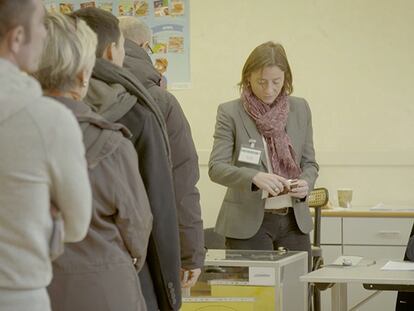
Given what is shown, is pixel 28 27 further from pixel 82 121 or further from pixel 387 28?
pixel 387 28

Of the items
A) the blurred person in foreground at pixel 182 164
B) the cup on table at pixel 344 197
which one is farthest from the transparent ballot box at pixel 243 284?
the cup on table at pixel 344 197

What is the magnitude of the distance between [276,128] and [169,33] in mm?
2238

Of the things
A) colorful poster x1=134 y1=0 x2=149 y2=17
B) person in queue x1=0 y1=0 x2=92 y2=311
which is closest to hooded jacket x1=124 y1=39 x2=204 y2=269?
person in queue x1=0 y1=0 x2=92 y2=311

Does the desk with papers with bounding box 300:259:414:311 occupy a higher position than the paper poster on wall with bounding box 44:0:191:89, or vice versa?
the paper poster on wall with bounding box 44:0:191:89

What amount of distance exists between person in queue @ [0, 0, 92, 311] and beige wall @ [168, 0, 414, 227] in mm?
4463

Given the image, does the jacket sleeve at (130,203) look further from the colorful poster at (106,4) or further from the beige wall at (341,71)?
the colorful poster at (106,4)

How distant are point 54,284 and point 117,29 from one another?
0.82 m

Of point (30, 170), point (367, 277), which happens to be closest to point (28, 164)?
point (30, 170)

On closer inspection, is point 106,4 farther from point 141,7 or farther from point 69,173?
point 69,173

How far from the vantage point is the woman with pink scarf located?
397 centimetres

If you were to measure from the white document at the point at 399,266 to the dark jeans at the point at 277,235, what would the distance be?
415 mm

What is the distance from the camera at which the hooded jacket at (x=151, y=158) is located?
243cm

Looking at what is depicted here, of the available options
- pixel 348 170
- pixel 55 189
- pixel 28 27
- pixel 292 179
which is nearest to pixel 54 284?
pixel 55 189

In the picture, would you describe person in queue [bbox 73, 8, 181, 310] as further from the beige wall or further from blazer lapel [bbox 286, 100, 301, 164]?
the beige wall
